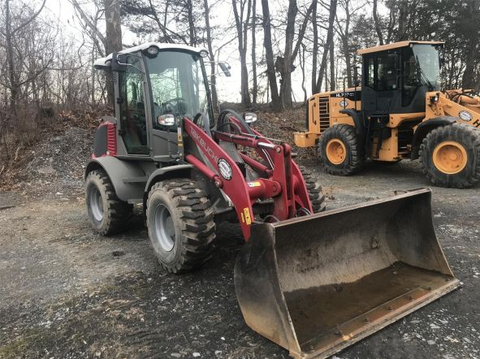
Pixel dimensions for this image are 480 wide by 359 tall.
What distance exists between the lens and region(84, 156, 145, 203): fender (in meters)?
5.30

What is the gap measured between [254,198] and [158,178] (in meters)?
1.14

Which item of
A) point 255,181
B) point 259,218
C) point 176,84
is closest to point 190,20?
point 176,84

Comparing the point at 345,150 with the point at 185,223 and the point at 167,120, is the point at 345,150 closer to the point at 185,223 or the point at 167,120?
the point at 167,120

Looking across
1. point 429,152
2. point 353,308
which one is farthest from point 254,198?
point 429,152

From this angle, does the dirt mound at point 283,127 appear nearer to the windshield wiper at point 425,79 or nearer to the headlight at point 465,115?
the windshield wiper at point 425,79

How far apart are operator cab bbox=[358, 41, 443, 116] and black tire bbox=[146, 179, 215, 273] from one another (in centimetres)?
657

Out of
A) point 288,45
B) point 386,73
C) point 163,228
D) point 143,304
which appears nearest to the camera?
point 143,304

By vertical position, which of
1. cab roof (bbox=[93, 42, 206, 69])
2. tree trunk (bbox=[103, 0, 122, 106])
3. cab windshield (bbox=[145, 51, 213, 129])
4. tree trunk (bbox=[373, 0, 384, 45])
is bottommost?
cab windshield (bbox=[145, 51, 213, 129])

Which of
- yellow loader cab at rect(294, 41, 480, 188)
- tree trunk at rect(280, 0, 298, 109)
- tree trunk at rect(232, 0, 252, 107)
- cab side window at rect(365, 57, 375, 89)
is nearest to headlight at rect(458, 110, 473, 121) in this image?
yellow loader cab at rect(294, 41, 480, 188)

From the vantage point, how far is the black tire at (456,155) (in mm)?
7789

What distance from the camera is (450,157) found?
8.18 meters

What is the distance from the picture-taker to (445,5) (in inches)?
741

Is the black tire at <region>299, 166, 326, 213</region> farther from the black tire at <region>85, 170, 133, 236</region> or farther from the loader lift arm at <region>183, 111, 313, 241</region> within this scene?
the black tire at <region>85, 170, 133, 236</region>

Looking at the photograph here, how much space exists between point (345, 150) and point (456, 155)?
2.61 metres
